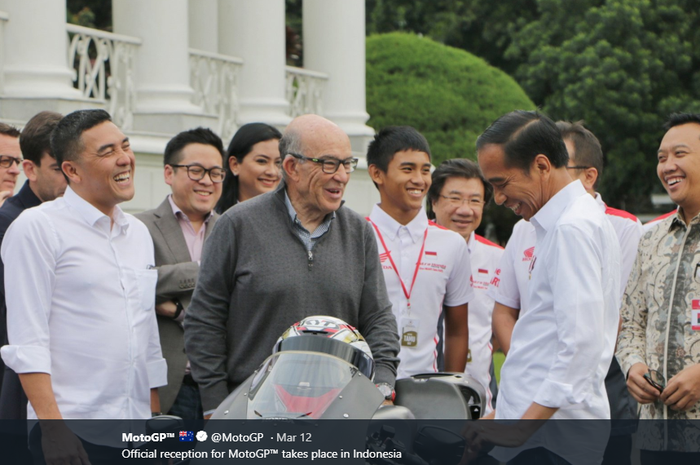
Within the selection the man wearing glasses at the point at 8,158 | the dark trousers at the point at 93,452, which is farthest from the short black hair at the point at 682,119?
the man wearing glasses at the point at 8,158

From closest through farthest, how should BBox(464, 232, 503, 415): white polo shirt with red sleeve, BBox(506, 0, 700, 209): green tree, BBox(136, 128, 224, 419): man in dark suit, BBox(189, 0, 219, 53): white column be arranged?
BBox(136, 128, 224, 419): man in dark suit, BBox(464, 232, 503, 415): white polo shirt with red sleeve, BBox(189, 0, 219, 53): white column, BBox(506, 0, 700, 209): green tree

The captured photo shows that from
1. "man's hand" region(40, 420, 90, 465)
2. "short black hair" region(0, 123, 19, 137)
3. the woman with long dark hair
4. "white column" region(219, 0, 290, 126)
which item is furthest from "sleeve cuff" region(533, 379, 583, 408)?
"white column" region(219, 0, 290, 126)

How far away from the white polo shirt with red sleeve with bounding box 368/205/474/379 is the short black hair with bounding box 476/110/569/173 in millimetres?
2003

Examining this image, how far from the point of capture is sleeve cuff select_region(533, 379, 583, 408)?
10.5 ft

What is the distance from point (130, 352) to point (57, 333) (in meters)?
0.32

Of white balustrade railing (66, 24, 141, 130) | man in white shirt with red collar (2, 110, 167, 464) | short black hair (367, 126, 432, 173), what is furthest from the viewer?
white balustrade railing (66, 24, 141, 130)

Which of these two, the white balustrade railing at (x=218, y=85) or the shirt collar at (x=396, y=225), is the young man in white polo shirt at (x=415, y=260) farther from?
the white balustrade railing at (x=218, y=85)

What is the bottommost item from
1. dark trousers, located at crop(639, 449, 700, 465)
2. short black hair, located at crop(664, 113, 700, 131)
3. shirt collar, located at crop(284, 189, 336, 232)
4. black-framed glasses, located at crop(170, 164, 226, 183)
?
dark trousers, located at crop(639, 449, 700, 465)

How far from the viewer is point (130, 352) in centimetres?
409

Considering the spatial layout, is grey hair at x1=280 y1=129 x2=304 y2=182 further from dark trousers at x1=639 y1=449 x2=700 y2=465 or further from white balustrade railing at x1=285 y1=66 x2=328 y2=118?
white balustrade railing at x1=285 y1=66 x2=328 y2=118

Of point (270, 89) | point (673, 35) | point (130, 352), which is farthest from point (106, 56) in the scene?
point (673, 35)

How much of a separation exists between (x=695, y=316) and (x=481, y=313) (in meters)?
2.28

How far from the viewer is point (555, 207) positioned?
344cm

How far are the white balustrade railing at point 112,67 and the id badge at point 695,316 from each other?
25.6 feet
